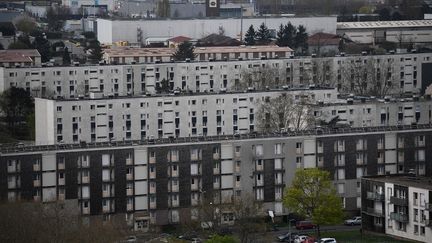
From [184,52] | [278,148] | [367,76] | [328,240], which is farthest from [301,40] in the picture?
[328,240]

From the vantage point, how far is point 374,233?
20953 mm

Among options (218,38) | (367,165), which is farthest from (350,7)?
(367,165)

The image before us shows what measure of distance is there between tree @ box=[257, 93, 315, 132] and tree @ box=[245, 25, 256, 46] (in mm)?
14532

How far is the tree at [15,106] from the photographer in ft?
99.3

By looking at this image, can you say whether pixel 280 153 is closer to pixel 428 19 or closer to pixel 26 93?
pixel 26 93

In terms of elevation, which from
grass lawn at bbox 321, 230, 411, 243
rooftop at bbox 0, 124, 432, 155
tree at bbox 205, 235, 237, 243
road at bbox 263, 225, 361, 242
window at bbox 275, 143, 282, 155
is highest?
rooftop at bbox 0, 124, 432, 155

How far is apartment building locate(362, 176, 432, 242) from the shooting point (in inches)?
790

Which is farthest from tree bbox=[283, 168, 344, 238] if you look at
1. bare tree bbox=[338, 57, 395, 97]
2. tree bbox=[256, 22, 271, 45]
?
tree bbox=[256, 22, 271, 45]

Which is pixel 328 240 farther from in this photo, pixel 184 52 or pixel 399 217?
pixel 184 52

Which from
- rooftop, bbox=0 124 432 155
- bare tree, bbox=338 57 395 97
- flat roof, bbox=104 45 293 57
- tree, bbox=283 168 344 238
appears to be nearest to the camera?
tree, bbox=283 168 344 238

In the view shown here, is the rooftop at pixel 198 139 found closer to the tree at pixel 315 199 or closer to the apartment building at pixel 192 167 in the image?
the apartment building at pixel 192 167

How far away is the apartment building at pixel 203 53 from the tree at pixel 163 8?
13.7 meters

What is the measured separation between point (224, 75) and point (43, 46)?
27.3ft

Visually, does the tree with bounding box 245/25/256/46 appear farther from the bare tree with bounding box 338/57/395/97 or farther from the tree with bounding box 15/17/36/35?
the bare tree with bounding box 338/57/395/97
